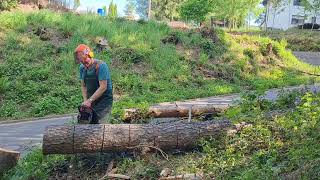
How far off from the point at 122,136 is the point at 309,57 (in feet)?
73.5

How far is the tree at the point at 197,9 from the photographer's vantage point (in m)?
36.3

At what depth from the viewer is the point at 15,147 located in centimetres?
892

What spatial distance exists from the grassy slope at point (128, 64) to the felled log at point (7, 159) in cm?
567

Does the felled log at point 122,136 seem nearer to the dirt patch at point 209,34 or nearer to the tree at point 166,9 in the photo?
the dirt patch at point 209,34

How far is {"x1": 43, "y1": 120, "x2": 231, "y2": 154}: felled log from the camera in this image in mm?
6457

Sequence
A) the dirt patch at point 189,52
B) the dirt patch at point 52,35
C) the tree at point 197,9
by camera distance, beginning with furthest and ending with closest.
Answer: the tree at point 197,9
the dirt patch at point 189,52
the dirt patch at point 52,35

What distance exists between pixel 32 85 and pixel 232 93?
7426 mm

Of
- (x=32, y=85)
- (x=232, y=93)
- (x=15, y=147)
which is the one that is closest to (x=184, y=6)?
(x=232, y=93)

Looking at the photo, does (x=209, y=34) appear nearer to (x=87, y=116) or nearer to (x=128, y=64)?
(x=128, y=64)

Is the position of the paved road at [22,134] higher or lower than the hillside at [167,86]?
lower

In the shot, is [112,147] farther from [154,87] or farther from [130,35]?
[130,35]

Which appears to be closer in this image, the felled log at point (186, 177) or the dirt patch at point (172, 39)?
the felled log at point (186, 177)

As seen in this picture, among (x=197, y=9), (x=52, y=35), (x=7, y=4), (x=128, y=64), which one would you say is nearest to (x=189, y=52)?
(x=128, y=64)

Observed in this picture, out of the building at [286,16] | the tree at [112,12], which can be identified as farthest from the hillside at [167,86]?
the building at [286,16]
